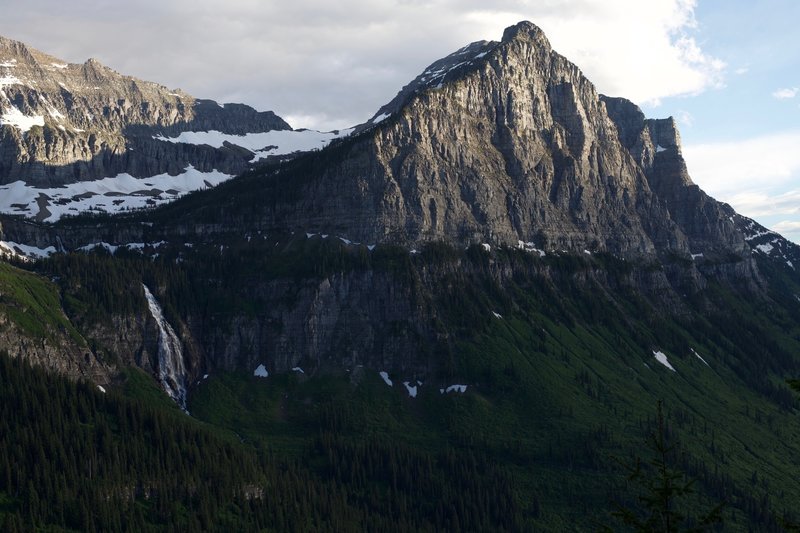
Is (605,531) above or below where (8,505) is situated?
above

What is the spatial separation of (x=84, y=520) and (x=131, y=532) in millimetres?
10552

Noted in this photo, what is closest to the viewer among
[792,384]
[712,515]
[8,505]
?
[792,384]

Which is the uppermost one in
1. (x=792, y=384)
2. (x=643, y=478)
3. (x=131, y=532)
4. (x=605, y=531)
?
(x=792, y=384)

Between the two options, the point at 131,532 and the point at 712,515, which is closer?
the point at 712,515

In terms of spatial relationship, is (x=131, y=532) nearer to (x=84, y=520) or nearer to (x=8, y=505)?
(x=84, y=520)

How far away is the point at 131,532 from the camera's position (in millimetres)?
198875

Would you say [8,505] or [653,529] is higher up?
[653,529]

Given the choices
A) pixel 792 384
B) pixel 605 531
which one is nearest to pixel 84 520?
pixel 605 531

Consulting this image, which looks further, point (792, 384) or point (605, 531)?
point (605, 531)

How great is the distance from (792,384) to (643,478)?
11.4 m

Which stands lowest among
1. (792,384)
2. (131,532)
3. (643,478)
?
(131,532)

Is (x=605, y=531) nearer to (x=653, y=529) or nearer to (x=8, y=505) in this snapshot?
(x=653, y=529)

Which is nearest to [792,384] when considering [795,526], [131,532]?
[795,526]

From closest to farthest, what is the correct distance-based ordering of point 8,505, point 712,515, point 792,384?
point 792,384
point 712,515
point 8,505
